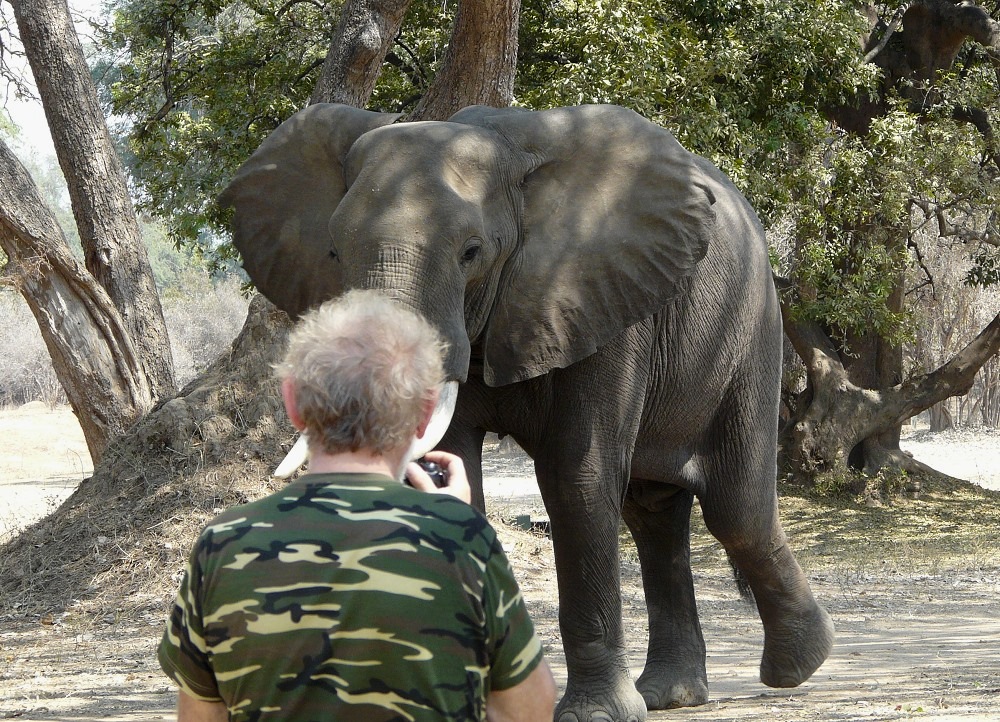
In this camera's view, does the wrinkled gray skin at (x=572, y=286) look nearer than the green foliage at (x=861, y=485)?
Yes

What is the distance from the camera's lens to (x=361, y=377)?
7.26 feet

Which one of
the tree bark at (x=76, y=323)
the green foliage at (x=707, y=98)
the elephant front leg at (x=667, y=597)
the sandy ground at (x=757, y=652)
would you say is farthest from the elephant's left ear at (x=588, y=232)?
the tree bark at (x=76, y=323)

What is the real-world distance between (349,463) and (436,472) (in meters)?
0.43

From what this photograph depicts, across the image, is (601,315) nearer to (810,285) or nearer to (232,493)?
(232,493)

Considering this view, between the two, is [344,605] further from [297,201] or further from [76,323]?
[76,323]

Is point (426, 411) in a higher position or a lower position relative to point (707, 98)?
lower

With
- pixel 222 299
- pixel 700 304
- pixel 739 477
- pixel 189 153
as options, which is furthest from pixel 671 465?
pixel 222 299

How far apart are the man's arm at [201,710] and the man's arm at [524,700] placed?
1.54ft

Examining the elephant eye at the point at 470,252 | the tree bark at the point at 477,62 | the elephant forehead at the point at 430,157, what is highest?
the tree bark at the point at 477,62

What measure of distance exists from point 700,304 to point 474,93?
4965 millimetres

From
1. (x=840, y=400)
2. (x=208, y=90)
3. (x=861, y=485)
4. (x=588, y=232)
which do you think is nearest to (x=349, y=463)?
(x=588, y=232)

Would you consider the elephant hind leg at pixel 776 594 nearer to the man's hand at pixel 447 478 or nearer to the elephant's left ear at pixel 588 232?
the elephant's left ear at pixel 588 232

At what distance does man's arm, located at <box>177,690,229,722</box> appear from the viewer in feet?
7.57

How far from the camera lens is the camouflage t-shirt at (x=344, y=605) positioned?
7.07 ft
